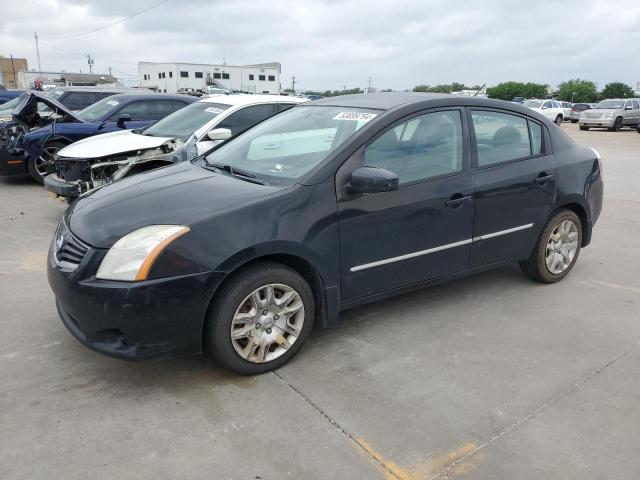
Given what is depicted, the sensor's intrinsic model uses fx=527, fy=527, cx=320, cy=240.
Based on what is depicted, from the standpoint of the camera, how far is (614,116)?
25.8 metres

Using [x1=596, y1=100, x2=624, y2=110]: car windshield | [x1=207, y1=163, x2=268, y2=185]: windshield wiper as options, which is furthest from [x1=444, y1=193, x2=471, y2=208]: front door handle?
[x1=596, y1=100, x2=624, y2=110]: car windshield

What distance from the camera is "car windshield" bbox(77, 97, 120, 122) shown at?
9.06m

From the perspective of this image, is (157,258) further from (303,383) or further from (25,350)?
(25,350)

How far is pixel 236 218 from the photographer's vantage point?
9.55 feet

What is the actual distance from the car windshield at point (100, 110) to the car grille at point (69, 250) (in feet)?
21.4

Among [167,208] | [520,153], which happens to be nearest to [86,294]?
[167,208]

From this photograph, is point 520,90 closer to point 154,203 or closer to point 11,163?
point 11,163

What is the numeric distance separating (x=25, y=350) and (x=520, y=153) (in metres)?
3.84

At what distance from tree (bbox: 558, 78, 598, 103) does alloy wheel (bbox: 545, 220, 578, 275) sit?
5248cm

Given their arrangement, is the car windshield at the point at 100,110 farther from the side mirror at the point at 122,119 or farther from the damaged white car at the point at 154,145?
the damaged white car at the point at 154,145

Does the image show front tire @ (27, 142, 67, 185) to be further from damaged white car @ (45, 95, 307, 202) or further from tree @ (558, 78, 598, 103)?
tree @ (558, 78, 598, 103)

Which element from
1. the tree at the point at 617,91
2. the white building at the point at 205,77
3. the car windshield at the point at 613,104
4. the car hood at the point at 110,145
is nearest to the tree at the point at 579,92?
the tree at the point at 617,91

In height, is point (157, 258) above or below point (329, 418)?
above

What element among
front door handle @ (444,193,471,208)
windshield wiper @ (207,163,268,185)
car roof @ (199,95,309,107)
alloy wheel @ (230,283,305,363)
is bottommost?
alloy wheel @ (230,283,305,363)
